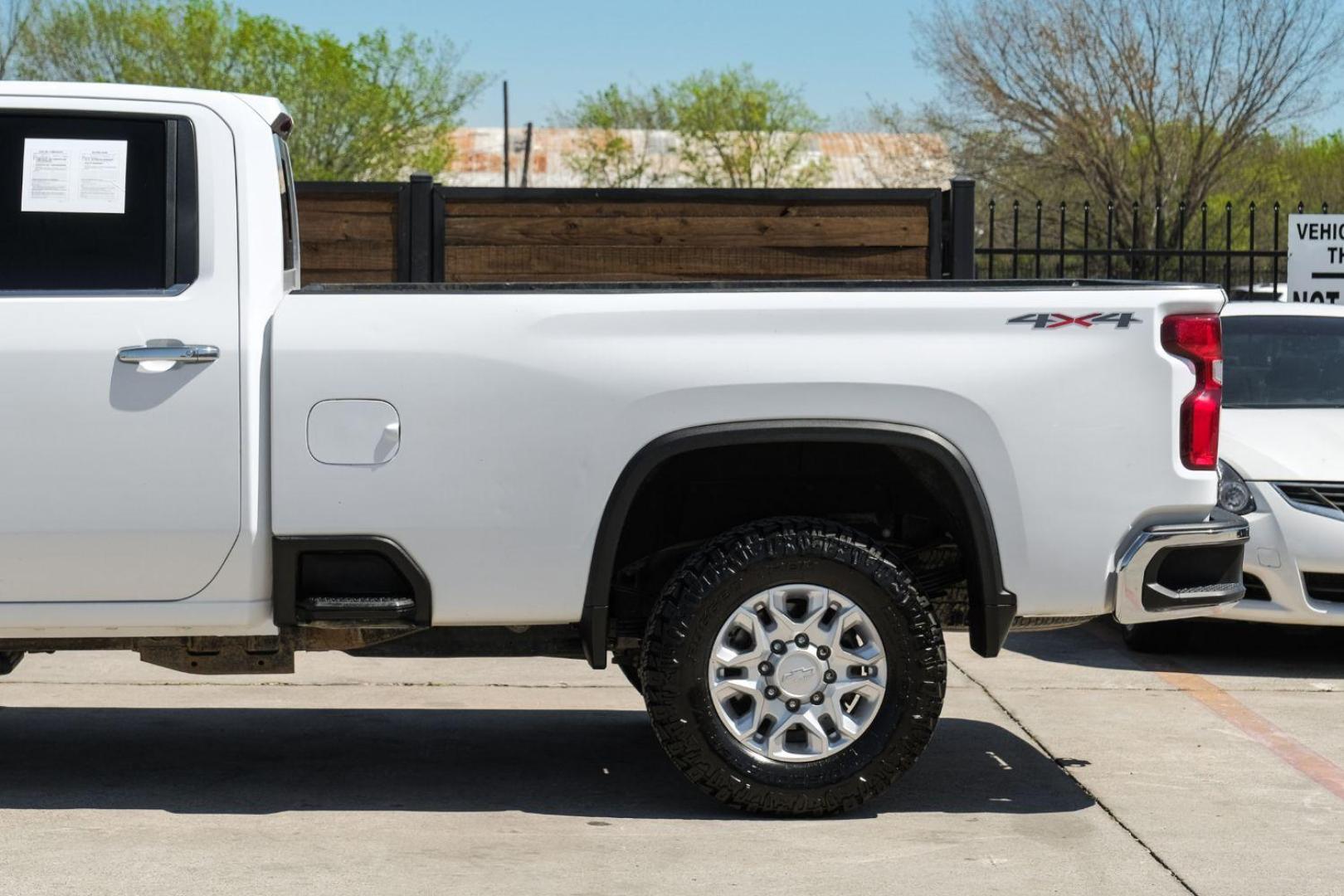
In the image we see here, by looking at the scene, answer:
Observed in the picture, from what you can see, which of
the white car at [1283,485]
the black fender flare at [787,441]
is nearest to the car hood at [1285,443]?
the white car at [1283,485]

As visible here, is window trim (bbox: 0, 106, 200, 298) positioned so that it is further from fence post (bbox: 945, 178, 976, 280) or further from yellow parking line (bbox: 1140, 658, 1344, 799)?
fence post (bbox: 945, 178, 976, 280)

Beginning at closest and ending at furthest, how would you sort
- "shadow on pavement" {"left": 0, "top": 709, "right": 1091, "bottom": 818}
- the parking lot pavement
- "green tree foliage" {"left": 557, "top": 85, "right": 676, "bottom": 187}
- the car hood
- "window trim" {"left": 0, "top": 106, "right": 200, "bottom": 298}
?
the parking lot pavement
"window trim" {"left": 0, "top": 106, "right": 200, "bottom": 298}
"shadow on pavement" {"left": 0, "top": 709, "right": 1091, "bottom": 818}
the car hood
"green tree foliage" {"left": 557, "top": 85, "right": 676, "bottom": 187}

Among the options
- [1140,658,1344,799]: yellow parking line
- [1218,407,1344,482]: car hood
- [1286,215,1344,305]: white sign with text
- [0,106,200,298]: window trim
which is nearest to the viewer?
[0,106,200,298]: window trim

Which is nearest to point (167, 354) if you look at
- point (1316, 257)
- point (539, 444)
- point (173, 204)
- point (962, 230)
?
point (173, 204)

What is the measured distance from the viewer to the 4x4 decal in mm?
4895

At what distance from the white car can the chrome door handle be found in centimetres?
459

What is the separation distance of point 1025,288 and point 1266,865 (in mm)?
1709

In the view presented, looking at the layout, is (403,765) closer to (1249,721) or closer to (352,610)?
(352,610)

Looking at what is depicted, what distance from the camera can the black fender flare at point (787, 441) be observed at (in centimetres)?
485

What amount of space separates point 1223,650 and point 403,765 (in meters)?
4.19

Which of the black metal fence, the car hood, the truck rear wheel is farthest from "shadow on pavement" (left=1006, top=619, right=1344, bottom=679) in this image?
the black metal fence

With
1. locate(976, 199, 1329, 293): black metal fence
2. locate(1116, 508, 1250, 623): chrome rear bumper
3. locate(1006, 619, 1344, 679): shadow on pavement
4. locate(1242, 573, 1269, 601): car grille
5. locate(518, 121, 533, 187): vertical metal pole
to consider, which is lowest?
locate(1006, 619, 1344, 679): shadow on pavement

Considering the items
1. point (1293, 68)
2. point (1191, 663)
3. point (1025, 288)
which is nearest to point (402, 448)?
point (1025, 288)

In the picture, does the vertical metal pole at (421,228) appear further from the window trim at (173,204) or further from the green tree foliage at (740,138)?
the green tree foliage at (740,138)
